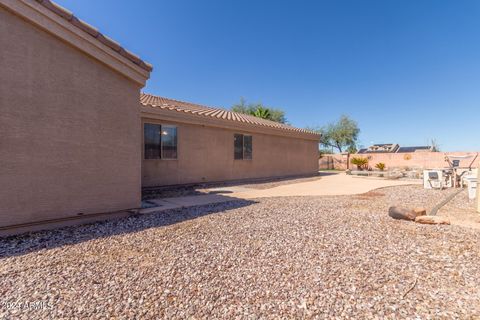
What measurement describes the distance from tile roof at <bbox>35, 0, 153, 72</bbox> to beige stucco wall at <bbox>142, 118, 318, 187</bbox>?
12.5 feet

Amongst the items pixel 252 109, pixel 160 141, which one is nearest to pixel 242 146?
pixel 160 141

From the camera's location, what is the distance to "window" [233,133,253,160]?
12.2m

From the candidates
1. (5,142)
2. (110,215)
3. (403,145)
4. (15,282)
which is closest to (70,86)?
(5,142)

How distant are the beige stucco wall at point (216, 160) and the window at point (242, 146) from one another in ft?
0.82

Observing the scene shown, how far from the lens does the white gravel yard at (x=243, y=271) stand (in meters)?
2.08

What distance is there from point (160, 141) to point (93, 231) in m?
5.49

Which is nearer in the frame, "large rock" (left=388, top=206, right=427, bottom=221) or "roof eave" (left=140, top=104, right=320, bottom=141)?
"large rock" (left=388, top=206, right=427, bottom=221)

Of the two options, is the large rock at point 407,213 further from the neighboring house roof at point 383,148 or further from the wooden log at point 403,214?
the neighboring house roof at point 383,148

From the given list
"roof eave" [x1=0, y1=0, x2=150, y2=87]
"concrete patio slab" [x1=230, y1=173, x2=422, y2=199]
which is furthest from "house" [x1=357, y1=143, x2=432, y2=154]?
"roof eave" [x1=0, y1=0, x2=150, y2=87]

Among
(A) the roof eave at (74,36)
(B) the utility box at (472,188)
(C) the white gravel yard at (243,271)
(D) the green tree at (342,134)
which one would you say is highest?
(D) the green tree at (342,134)

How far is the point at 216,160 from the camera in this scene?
444 inches

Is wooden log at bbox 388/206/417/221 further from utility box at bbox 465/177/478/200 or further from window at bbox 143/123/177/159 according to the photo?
window at bbox 143/123/177/159

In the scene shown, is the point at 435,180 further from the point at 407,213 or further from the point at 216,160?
the point at 216,160

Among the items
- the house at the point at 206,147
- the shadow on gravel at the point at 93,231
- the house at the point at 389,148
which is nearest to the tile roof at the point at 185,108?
the house at the point at 206,147
